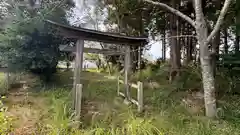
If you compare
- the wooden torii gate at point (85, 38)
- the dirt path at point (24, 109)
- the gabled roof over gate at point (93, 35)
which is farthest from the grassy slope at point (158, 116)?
the gabled roof over gate at point (93, 35)

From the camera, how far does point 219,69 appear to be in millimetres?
6738

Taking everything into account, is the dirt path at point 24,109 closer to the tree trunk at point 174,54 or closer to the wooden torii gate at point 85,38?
the wooden torii gate at point 85,38

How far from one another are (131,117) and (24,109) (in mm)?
3367

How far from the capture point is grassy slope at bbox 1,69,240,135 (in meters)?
3.63

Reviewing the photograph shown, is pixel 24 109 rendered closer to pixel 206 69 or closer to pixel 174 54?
pixel 206 69

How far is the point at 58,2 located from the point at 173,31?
4.99 m

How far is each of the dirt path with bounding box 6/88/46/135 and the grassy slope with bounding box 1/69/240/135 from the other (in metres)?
0.15

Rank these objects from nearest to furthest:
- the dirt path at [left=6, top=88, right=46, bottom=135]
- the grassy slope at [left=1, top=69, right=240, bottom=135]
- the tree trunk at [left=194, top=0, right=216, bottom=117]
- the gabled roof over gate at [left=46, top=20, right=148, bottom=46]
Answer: the grassy slope at [left=1, top=69, right=240, bottom=135] < the dirt path at [left=6, top=88, right=46, bottom=135] < the tree trunk at [left=194, top=0, right=216, bottom=117] < the gabled roof over gate at [left=46, top=20, right=148, bottom=46]

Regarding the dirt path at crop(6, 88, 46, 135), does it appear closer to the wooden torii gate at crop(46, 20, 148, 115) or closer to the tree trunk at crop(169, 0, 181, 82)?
the wooden torii gate at crop(46, 20, 148, 115)

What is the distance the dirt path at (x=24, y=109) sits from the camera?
14.2ft

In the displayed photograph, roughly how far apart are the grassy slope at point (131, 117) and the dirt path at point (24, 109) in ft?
0.48

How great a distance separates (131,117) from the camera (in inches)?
159

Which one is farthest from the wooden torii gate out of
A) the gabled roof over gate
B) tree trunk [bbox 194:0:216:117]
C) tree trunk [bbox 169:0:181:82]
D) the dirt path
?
tree trunk [bbox 169:0:181:82]

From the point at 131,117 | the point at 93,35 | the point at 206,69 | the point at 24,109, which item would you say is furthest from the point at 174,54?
the point at 24,109
